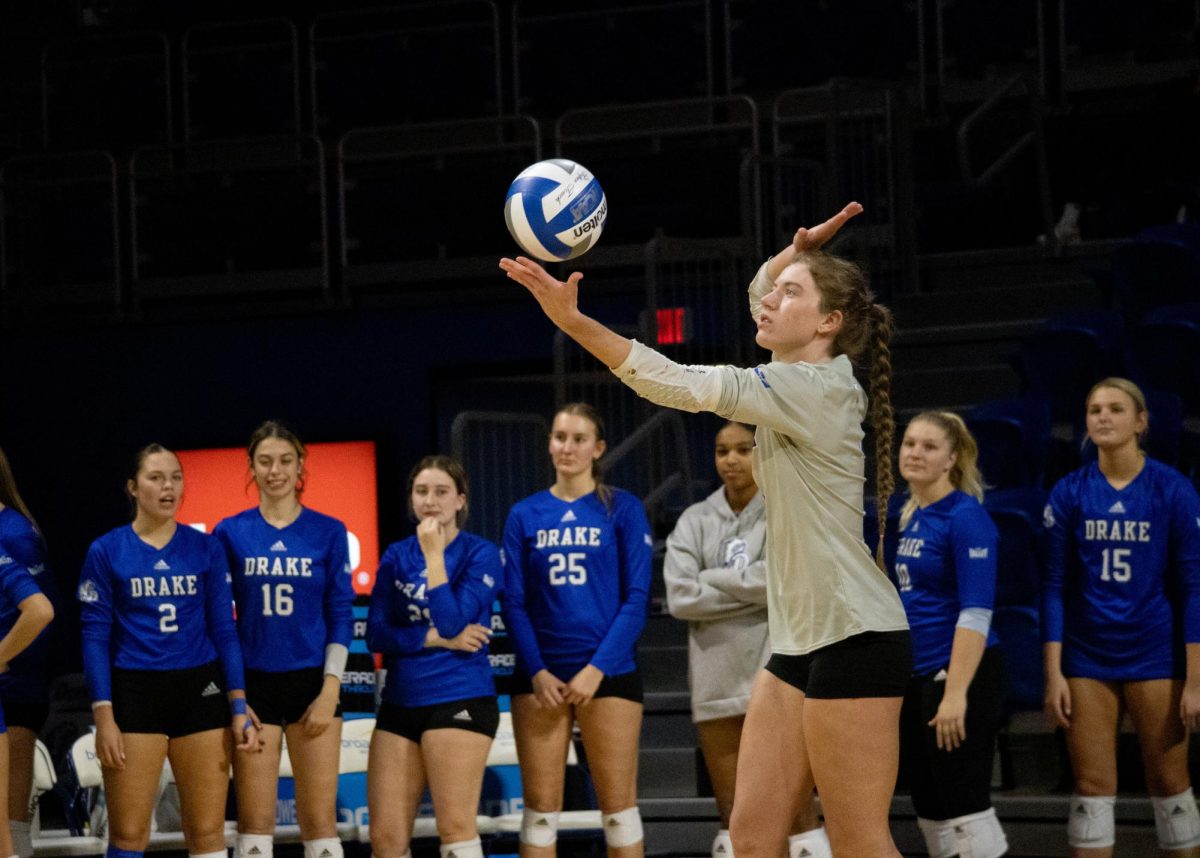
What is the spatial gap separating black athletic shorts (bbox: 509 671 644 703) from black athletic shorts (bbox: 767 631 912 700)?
238 cm

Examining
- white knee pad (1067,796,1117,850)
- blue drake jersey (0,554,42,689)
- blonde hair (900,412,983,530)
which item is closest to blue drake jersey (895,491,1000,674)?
blonde hair (900,412,983,530)

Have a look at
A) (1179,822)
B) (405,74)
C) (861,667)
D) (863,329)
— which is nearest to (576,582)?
(1179,822)

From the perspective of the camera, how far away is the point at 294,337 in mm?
11508

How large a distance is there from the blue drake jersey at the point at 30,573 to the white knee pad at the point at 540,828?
182 cm

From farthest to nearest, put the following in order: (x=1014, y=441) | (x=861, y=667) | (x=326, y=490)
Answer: (x=326, y=490)
(x=1014, y=441)
(x=861, y=667)

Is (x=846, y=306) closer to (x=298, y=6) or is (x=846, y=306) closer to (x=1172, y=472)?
(x=1172, y=472)

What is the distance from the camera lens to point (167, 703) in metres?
5.89

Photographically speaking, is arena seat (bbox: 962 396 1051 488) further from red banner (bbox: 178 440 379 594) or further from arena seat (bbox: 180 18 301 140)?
arena seat (bbox: 180 18 301 140)

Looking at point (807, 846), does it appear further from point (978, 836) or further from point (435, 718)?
point (435, 718)

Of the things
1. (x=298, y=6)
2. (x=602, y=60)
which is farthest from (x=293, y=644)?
(x=298, y=6)

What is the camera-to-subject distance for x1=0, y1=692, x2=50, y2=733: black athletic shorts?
5.96 metres

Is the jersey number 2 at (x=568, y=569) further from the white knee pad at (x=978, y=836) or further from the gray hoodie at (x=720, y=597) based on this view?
the white knee pad at (x=978, y=836)

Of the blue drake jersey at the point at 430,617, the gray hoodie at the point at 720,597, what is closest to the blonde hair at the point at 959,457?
the gray hoodie at the point at 720,597

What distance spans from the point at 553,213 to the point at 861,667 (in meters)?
1.24
